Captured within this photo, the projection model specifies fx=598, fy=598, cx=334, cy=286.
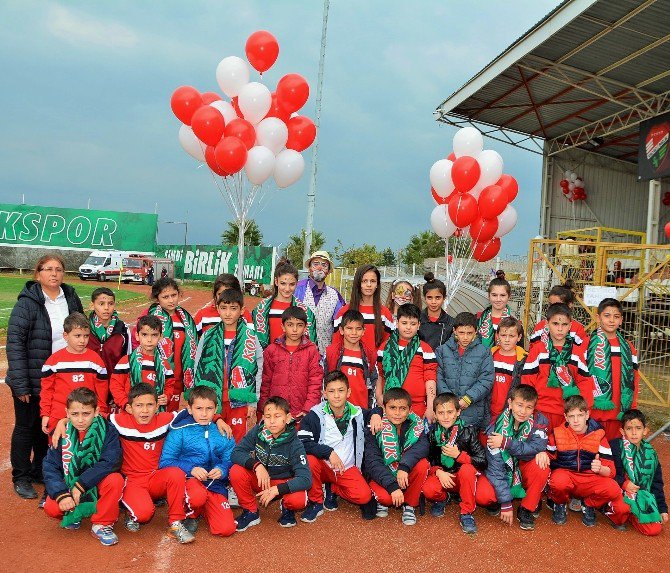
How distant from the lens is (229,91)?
8852mm

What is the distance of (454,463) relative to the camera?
13.9 ft

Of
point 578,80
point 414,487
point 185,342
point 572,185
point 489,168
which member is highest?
point 578,80

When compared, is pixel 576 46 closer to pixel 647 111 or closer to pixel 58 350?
pixel 647 111

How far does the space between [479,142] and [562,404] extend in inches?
173

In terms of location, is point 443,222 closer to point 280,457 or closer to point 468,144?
point 468,144

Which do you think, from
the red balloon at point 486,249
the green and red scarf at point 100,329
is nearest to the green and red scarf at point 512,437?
the green and red scarf at point 100,329

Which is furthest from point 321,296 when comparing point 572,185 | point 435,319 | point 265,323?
point 572,185

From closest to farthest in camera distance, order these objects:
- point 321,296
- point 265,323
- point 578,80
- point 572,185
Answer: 1. point 265,323
2. point 321,296
3. point 578,80
4. point 572,185

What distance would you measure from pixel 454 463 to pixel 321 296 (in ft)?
6.10

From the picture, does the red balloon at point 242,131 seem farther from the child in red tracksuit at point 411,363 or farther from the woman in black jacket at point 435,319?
the child in red tracksuit at point 411,363

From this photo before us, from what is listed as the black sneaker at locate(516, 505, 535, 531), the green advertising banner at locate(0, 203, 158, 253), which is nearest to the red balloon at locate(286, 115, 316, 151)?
the black sneaker at locate(516, 505, 535, 531)

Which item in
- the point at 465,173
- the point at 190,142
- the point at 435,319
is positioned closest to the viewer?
the point at 435,319

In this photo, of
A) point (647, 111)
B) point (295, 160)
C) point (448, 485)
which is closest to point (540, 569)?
point (448, 485)

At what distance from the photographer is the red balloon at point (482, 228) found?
7828 mm
